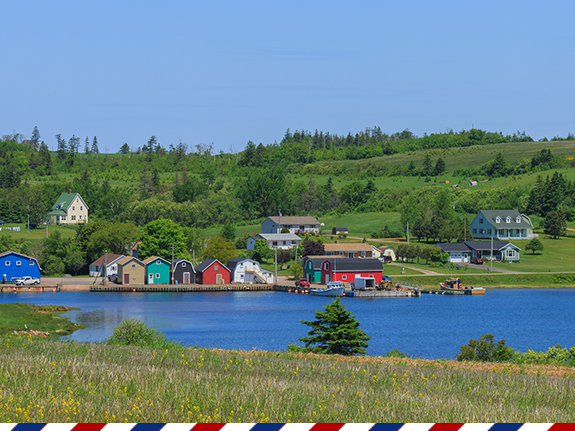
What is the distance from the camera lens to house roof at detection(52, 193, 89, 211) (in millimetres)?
152625

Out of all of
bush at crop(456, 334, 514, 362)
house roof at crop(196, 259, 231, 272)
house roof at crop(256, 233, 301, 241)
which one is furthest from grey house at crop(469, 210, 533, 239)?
bush at crop(456, 334, 514, 362)

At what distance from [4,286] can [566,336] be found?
65.7 m

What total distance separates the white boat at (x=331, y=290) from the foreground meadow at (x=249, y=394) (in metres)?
68.0

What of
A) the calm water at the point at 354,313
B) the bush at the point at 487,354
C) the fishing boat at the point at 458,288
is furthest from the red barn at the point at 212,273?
the bush at the point at 487,354

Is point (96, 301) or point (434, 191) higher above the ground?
point (434, 191)

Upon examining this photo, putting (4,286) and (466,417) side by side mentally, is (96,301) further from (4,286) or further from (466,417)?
(466,417)

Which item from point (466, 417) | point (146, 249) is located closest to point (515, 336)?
point (466, 417)

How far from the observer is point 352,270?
9288cm

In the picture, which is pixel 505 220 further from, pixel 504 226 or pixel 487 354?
pixel 487 354

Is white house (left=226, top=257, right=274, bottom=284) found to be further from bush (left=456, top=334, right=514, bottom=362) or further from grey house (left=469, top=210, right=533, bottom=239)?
bush (left=456, top=334, right=514, bottom=362)

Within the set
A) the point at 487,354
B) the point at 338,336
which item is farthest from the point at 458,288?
the point at 338,336

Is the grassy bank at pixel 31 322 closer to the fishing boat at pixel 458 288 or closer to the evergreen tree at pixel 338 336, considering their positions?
the evergreen tree at pixel 338 336

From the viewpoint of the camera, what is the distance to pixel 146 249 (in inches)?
3858

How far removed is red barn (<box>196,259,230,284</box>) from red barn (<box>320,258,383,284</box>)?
14.7 metres
